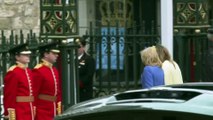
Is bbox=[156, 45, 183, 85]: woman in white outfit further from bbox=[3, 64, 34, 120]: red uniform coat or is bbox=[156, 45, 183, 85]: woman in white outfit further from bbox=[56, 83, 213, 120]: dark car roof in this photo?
bbox=[56, 83, 213, 120]: dark car roof

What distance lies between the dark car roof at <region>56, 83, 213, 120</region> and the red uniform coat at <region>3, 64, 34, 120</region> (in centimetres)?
464

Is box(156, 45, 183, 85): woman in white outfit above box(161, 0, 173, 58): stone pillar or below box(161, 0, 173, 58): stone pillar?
below

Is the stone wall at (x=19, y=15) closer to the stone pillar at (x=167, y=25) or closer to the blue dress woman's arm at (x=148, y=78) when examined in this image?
the stone pillar at (x=167, y=25)

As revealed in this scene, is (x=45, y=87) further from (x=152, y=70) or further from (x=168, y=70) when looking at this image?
(x=168, y=70)

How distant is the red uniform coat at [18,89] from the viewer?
8.75 metres

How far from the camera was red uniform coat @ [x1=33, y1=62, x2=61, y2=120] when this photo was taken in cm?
912

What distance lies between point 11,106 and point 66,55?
1.05 metres

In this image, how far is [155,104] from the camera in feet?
11.9

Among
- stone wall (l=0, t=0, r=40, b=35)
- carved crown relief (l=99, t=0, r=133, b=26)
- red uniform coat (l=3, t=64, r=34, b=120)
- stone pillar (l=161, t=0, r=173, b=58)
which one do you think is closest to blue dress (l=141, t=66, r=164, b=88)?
stone pillar (l=161, t=0, r=173, b=58)

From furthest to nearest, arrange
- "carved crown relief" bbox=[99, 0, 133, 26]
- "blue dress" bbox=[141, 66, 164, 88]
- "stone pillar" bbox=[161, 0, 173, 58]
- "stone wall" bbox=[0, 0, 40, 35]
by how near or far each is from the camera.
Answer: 1. "carved crown relief" bbox=[99, 0, 133, 26]
2. "stone wall" bbox=[0, 0, 40, 35]
3. "stone pillar" bbox=[161, 0, 173, 58]
4. "blue dress" bbox=[141, 66, 164, 88]

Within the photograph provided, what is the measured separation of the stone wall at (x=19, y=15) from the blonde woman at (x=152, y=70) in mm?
8934

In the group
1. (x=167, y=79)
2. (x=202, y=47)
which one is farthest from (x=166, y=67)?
(x=202, y=47)

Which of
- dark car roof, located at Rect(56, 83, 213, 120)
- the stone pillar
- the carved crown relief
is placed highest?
the carved crown relief

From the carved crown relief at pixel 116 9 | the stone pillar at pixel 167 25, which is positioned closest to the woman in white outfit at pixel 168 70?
the stone pillar at pixel 167 25
